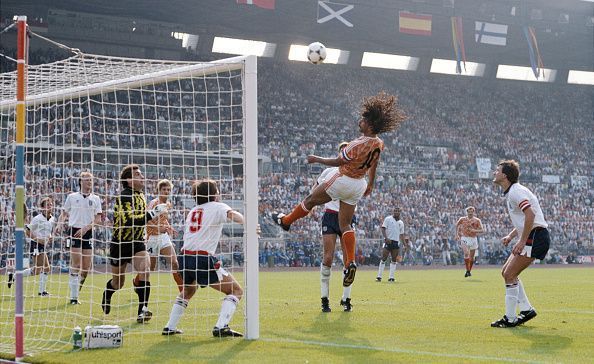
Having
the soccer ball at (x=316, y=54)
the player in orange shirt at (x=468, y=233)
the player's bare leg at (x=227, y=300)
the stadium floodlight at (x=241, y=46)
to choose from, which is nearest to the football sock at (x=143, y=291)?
the player's bare leg at (x=227, y=300)

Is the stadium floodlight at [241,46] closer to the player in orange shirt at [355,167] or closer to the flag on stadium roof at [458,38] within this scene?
the flag on stadium roof at [458,38]

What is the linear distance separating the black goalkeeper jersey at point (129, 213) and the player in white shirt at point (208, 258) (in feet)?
5.20

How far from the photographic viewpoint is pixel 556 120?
2363 inches

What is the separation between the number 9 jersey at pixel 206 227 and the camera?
10039 millimetres

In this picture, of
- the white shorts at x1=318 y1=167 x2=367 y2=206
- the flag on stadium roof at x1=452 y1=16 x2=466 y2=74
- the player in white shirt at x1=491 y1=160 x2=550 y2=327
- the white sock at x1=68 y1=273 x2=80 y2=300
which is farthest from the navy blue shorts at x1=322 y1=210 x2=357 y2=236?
the flag on stadium roof at x1=452 y1=16 x2=466 y2=74

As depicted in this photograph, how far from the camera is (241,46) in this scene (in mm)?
52844

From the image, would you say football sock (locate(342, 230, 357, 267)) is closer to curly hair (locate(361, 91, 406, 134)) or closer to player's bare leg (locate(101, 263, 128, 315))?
curly hair (locate(361, 91, 406, 134))

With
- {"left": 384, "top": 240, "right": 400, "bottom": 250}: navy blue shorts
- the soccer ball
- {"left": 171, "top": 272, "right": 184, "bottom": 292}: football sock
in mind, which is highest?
the soccer ball

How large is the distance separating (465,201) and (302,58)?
14.6 metres

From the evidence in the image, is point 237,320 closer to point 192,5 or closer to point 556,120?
point 192,5

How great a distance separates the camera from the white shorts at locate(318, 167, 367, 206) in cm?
1188

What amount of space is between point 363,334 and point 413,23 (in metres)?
45.0

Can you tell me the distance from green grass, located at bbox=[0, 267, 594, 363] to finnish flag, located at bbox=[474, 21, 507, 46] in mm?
40905

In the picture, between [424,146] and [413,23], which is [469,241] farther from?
[413,23]
